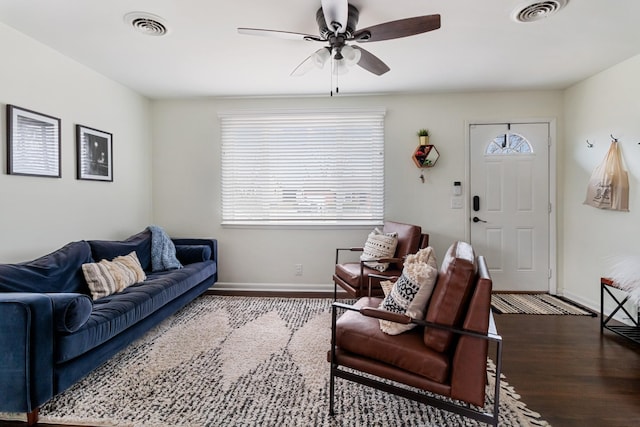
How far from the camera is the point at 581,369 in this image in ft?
7.34

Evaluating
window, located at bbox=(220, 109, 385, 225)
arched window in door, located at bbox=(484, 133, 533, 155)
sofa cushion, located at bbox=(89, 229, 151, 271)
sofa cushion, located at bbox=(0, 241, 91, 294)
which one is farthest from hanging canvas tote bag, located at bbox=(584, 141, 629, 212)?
sofa cushion, located at bbox=(0, 241, 91, 294)

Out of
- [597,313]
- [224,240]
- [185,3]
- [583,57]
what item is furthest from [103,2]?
[597,313]

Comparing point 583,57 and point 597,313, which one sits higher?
point 583,57

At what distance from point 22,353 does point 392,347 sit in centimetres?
191

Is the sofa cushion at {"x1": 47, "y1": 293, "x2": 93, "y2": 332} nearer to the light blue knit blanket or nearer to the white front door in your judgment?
the light blue knit blanket

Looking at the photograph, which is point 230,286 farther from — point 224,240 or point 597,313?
point 597,313

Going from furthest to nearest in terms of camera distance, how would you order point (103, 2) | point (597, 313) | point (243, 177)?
1. point (243, 177)
2. point (597, 313)
3. point (103, 2)

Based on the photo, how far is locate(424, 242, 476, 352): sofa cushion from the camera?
1.51 m

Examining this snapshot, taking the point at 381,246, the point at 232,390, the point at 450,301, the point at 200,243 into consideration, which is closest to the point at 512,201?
the point at 381,246

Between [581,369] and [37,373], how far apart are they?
3.40m

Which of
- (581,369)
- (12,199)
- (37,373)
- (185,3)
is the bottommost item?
(581,369)

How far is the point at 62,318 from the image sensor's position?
1.74 meters

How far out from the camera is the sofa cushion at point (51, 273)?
2.10 metres

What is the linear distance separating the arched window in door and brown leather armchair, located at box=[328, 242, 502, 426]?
2.73 meters
